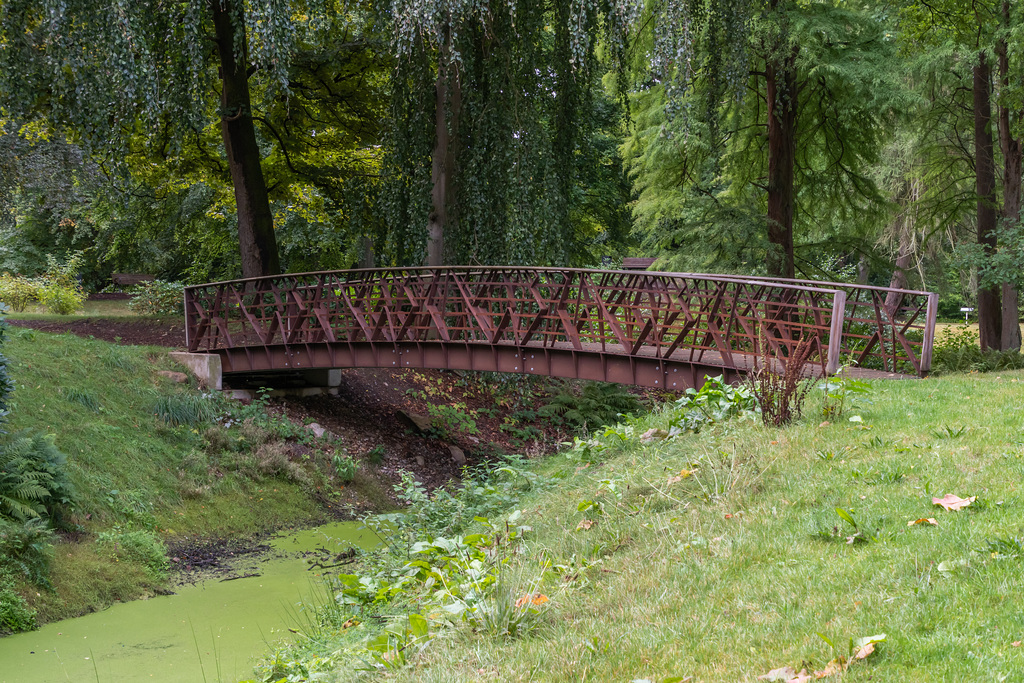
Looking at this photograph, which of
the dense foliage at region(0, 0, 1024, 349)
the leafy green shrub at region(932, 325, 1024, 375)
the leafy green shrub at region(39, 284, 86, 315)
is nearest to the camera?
the dense foliage at region(0, 0, 1024, 349)

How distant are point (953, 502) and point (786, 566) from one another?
3.28 ft

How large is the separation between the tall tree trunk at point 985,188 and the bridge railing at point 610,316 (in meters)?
3.31

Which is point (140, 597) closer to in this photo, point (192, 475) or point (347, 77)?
point (192, 475)

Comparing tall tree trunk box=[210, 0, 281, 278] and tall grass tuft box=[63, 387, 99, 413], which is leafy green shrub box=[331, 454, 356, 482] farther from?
tall tree trunk box=[210, 0, 281, 278]

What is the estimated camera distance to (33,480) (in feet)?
→ 29.9

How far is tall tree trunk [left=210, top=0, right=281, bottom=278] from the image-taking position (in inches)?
612

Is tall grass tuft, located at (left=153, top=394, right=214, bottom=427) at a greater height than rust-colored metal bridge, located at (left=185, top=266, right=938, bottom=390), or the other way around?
rust-colored metal bridge, located at (left=185, top=266, right=938, bottom=390)

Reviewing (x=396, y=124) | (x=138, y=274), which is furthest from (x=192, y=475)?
(x=138, y=274)

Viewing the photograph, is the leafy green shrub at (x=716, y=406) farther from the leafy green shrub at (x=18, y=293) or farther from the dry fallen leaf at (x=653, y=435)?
the leafy green shrub at (x=18, y=293)

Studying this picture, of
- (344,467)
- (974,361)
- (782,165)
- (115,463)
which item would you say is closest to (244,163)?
(344,467)

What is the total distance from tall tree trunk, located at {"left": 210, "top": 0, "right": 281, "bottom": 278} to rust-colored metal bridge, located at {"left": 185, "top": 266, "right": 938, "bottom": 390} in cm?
69

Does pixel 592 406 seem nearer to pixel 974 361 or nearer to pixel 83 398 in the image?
pixel 974 361

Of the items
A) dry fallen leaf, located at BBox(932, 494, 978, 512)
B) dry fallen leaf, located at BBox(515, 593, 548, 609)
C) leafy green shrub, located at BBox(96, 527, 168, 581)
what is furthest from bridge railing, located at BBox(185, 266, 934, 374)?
dry fallen leaf, located at BBox(515, 593, 548, 609)

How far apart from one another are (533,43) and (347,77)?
249 inches
